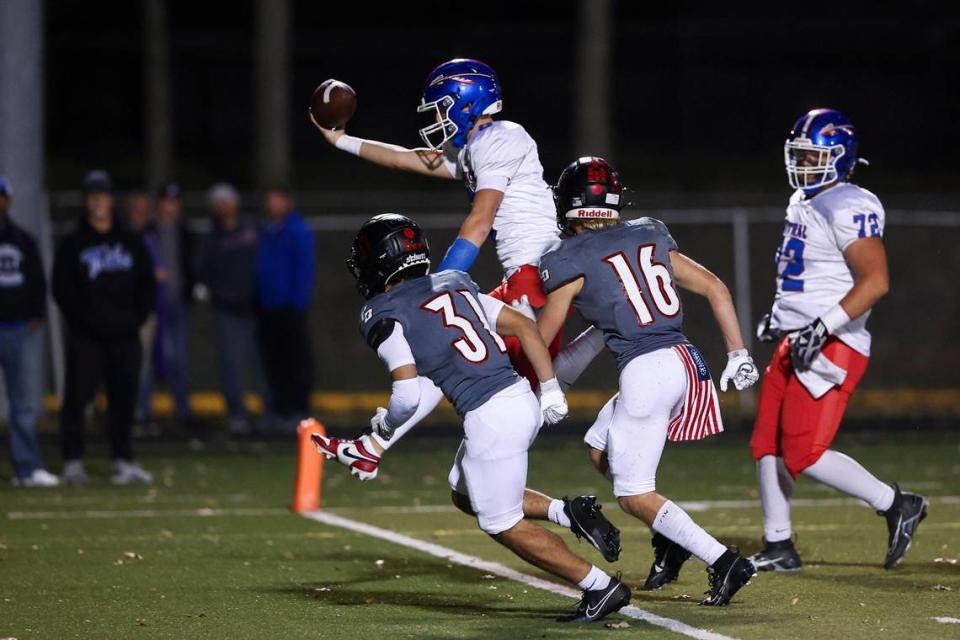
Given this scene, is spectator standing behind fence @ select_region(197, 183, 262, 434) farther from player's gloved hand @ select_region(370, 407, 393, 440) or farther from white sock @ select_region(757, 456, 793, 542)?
player's gloved hand @ select_region(370, 407, 393, 440)

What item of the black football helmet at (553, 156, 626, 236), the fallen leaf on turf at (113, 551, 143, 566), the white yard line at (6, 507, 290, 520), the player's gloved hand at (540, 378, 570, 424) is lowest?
the white yard line at (6, 507, 290, 520)

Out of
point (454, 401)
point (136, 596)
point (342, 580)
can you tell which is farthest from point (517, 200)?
point (136, 596)

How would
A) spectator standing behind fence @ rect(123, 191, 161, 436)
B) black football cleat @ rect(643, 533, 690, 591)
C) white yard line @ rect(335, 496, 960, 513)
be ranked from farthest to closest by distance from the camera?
1. spectator standing behind fence @ rect(123, 191, 161, 436)
2. white yard line @ rect(335, 496, 960, 513)
3. black football cleat @ rect(643, 533, 690, 591)

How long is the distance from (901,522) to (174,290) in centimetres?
815

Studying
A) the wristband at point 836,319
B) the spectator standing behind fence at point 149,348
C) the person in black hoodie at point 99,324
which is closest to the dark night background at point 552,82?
the spectator standing behind fence at point 149,348

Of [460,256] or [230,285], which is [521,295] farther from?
[230,285]

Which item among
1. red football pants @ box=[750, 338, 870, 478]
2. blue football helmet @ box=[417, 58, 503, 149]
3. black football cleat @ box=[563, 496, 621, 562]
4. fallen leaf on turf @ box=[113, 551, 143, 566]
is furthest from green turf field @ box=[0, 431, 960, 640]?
blue football helmet @ box=[417, 58, 503, 149]

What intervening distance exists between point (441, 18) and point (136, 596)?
2690 centimetres

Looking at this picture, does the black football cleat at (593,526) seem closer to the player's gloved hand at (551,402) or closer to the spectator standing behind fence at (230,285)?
the player's gloved hand at (551,402)

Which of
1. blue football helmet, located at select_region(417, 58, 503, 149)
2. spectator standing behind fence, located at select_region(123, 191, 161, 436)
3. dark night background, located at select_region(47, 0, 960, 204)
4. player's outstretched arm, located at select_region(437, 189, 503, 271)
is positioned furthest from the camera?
dark night background, located at select_region(47, 0, 960, 204)

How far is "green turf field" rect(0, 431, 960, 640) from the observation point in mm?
6727

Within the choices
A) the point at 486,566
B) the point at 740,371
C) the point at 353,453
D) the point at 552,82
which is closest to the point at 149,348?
the point at 486,566

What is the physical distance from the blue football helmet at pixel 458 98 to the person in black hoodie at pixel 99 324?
172 inches

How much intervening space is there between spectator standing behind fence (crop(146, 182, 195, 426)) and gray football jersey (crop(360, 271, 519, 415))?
8.07 metres
